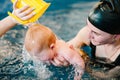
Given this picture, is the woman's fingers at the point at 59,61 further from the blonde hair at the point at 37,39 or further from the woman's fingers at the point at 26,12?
the woman's fingers at the point at 26,12

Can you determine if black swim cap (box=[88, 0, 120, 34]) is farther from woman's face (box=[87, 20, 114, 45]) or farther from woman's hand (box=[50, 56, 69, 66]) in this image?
woman's hand (box=[50, 56, 69, 66])

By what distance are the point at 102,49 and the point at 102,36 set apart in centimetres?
34

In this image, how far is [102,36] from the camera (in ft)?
7.13

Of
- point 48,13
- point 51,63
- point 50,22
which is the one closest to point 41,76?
point 51,63

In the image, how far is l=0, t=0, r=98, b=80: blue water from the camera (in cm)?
244

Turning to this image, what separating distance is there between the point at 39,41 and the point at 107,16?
1.54ft

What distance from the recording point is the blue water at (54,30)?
244 centimetres

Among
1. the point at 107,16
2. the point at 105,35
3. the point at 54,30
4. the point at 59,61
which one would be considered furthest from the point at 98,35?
the point at 54,30

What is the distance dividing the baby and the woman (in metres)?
0.18

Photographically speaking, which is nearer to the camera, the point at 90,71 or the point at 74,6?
the point at 90,71

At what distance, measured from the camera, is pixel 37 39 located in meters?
2.14

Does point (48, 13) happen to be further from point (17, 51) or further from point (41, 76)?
point (41, 76)

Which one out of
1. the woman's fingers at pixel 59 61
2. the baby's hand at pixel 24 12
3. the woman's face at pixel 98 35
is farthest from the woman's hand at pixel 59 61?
the baby's hand at pixel 24 12

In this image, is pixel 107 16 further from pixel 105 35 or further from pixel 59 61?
pixel 59 61
